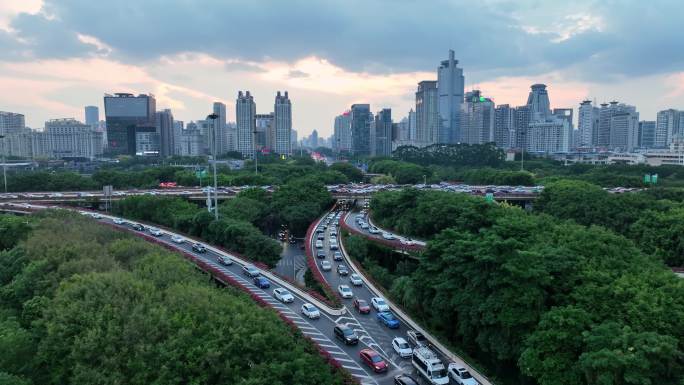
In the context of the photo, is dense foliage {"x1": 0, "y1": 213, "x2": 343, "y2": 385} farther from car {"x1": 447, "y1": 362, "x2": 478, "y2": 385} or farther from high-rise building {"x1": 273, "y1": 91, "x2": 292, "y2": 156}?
high-rise building {"x1": 273, "y1": 91, "x2": 292, "y2": 156}

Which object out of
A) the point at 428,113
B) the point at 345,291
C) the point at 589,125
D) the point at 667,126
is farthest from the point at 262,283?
the point at 589,125

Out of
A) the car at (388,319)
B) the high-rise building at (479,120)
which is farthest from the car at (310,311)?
the high-rise building at (479,120)

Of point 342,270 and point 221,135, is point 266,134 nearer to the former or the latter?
point 221,135

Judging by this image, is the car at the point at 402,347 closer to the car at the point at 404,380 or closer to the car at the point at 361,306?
the car at the point at 404,380

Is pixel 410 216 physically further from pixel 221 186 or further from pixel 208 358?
pixel 221 186

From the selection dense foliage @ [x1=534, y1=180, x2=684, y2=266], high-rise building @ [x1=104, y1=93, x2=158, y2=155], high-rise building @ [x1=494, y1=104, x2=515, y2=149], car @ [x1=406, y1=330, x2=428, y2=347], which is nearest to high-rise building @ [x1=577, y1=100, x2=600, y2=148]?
high-rise building @ [x1=494, y1=104, x2=515, y2=149]

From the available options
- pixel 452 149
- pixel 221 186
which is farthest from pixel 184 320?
pixel 452 149
